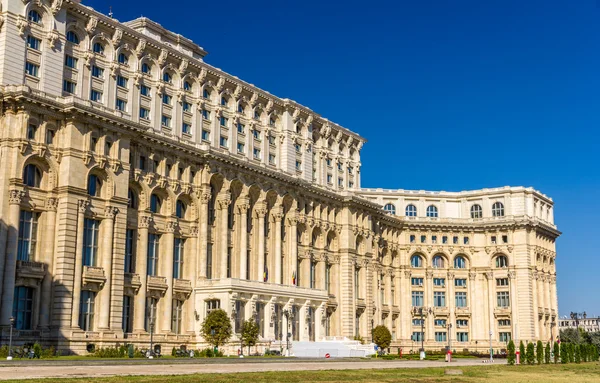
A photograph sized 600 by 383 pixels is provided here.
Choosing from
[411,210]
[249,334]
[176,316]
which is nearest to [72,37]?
[176,316]

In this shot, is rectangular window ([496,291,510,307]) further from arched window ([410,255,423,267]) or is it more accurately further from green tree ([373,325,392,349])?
green tree ([373,325,392,349])

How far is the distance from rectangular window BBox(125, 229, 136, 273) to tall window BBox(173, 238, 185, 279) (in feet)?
25.4

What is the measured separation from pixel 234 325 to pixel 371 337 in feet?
130

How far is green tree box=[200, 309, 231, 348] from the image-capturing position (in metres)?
88.4

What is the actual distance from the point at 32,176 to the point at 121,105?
16.7 meters

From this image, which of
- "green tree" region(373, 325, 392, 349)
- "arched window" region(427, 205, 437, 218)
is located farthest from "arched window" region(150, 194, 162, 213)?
"arched window" region(427, 205, 437, 218)

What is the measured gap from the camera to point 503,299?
494ft

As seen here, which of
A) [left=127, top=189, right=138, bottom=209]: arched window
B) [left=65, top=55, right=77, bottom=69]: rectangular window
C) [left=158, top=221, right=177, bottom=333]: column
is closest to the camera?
[left=65, top=55, right=77, bottom=69]: rectangular window

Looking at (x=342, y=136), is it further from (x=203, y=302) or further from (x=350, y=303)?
(x=203, y=302)

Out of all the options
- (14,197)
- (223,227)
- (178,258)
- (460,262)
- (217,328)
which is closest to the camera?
(14,197)

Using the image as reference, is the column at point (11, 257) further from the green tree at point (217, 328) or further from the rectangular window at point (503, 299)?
the rectangular window at point (503, 299)

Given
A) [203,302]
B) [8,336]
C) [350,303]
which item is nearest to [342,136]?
[350,303]

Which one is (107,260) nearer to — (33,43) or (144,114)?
(144,114)

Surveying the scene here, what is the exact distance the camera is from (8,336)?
240ft
